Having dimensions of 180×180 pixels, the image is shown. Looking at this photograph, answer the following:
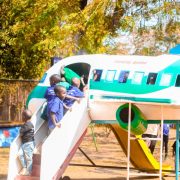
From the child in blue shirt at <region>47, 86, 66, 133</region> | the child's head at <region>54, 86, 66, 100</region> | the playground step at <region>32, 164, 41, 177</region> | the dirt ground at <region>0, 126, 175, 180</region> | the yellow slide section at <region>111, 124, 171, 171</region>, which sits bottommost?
the dirt ground at <region>0, 126, 175, 180</region>

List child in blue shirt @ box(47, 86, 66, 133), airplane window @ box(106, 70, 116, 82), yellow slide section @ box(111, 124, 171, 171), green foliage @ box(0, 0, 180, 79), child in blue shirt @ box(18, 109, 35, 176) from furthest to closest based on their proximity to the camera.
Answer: green foliage @ box(0, 0, 180, 79) → yellow slide section @ box(111, 124, 171, 171) → airplane window @ box(106, 70, 116, 82) → child in blue shirt @ box(47, 86, 66, 133) → child in blue shirt @ box(18, 109, 35, 176)

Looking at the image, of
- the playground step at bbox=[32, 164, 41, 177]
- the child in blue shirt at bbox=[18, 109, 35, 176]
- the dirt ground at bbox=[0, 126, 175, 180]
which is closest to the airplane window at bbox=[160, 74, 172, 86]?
the child in blue shirt at bbox=[18, 109, 35, 176]

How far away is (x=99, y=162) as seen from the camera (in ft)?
60.0

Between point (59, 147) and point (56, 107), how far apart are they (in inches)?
36.2

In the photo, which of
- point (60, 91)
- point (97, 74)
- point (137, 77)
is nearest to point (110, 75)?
point (97, 74)

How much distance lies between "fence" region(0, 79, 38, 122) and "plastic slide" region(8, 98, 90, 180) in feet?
34.3

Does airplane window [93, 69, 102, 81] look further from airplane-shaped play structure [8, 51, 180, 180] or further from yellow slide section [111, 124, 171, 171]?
yellow slide section [111, 124, 171, 171]

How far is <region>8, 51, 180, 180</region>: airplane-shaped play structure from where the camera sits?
37.4 feet

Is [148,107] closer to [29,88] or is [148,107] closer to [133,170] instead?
[133,170]

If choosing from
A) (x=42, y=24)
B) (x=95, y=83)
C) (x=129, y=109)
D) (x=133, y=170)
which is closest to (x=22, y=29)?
(x=42, y=24)

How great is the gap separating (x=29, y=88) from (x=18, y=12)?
3088mm

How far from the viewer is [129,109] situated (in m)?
11.3

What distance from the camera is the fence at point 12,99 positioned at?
22.6 m

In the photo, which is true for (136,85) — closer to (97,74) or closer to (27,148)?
(97,74)
